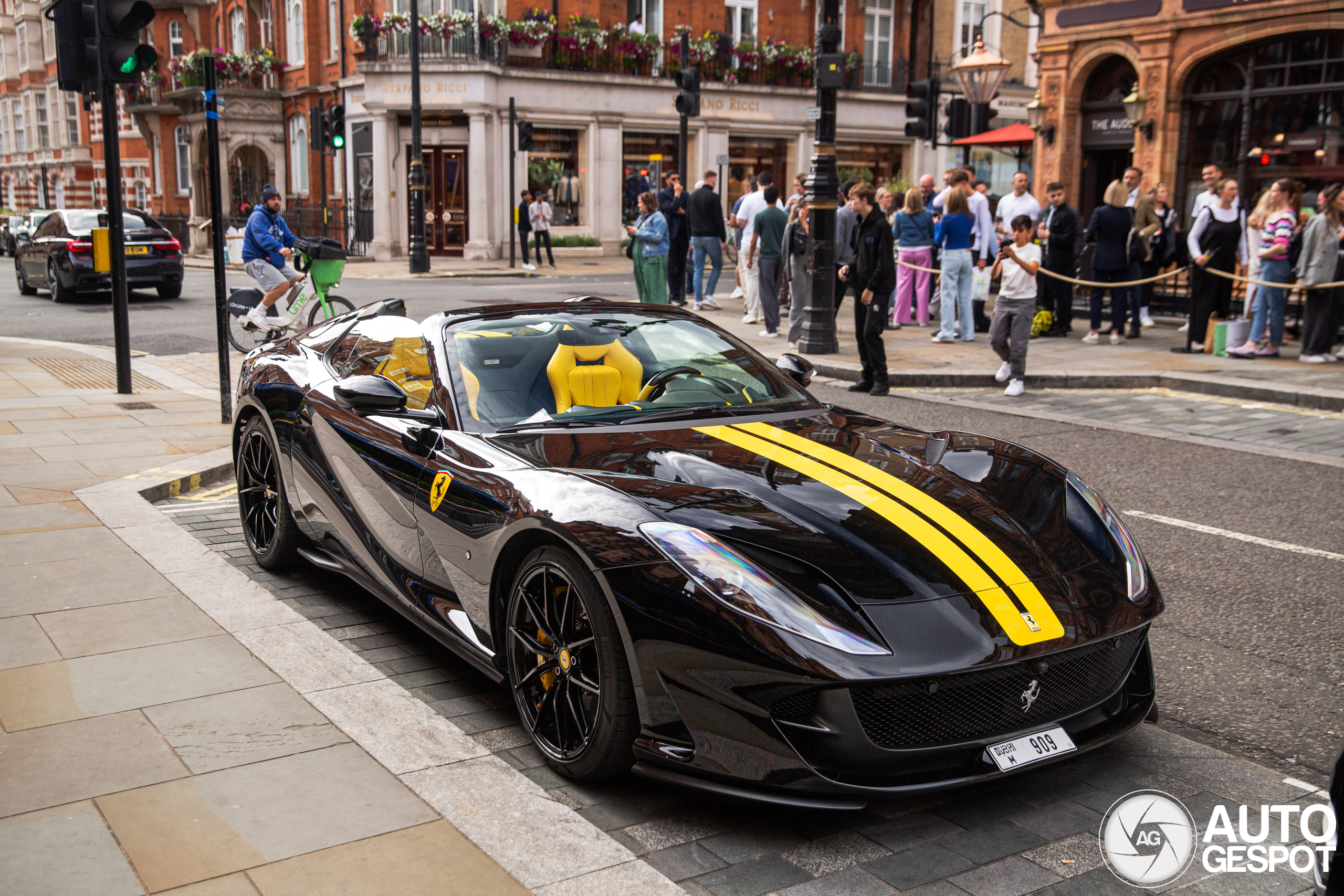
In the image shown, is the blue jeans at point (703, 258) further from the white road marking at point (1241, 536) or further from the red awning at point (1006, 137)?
the white road marking at point (1241, 536)

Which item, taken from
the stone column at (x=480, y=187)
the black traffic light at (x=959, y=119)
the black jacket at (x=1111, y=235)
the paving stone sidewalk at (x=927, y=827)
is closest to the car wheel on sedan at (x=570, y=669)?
the paving stone sidewalk at (x=927, y=827)

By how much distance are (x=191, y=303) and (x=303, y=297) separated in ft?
25.8

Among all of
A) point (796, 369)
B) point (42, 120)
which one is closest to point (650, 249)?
point (796, 369)

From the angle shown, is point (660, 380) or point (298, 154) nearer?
point (660, 380)

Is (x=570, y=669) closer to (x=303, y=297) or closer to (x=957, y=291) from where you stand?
(x=303, y=297)

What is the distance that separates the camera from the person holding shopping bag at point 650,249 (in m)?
15.6

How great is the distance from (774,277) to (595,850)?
13067mm

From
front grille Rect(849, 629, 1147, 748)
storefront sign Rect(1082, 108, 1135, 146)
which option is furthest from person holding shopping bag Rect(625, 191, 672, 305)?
front grille Rect(849, 629, 1147, 748)

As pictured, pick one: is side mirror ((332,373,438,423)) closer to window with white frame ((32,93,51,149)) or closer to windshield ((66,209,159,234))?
windshield ((66,209,159,234))

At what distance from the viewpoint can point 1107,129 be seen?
67.3 feet

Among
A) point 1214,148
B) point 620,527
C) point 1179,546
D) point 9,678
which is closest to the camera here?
point 620,527

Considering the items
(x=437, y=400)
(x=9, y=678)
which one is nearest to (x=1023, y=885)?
(x=437, y=400)

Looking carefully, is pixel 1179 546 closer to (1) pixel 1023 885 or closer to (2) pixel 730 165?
(1) pixel 1023 885

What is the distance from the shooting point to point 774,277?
15.6 metres
